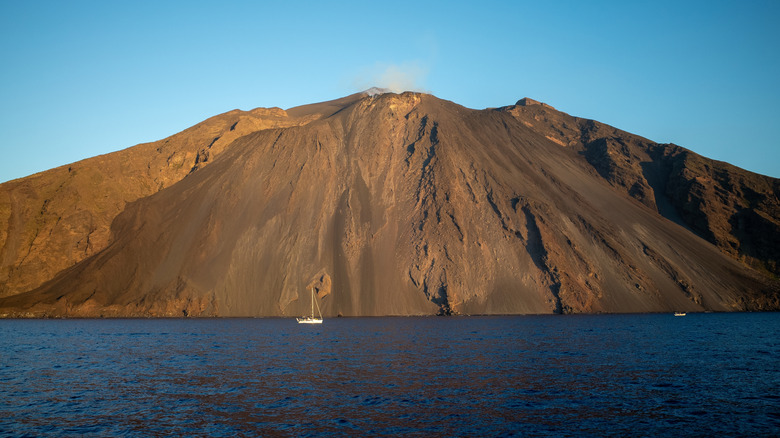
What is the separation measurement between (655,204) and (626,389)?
395 feet

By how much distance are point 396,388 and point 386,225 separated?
88.3 m

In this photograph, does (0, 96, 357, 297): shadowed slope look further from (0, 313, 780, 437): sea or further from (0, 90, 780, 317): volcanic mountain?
(0, 313, 780, 437): sea

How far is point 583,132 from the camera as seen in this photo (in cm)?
16375

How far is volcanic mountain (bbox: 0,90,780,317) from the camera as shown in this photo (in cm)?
10550

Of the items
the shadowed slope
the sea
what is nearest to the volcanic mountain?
the shadowed slope

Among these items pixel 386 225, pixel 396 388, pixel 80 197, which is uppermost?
pixel 80 197

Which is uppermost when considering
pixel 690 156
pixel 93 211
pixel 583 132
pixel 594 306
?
pixel 583 132

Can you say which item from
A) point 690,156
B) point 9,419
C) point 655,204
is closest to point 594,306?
point 655,204

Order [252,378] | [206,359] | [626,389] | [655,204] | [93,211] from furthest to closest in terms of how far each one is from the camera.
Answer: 1. [655,204]
2. [93,211]
3. [206,359]
4. [252,378]
5. [626,389]

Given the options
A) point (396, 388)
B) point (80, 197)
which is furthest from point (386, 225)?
point (396, 388)

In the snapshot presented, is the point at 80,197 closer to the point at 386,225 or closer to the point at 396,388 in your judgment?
the point at 386,225

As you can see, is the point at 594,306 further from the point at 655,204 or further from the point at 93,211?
the point at 93,211

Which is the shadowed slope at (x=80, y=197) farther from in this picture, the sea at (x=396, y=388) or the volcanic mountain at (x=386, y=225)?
the sea at (x=396, y=388)

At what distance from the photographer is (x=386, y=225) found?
11731 cm
